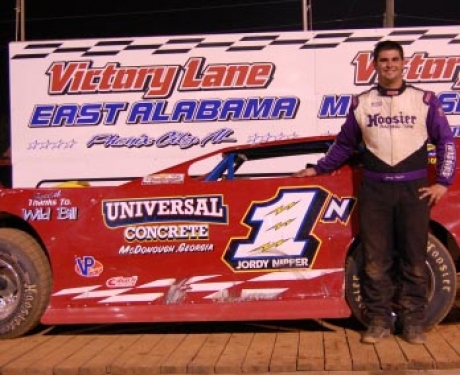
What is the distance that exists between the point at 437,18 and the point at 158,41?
1176 centimetres

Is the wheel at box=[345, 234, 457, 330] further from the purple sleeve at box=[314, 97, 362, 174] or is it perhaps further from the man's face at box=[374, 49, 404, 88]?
the man's face at box=[374, 49, 404, 88]

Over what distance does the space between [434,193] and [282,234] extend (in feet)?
3.37

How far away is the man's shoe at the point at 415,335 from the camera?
4648 millimetres

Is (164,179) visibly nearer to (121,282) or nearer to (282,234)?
(121,282)

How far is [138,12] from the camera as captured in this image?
1773cm

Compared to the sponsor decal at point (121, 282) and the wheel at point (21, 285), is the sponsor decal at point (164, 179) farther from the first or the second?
the wheel at point (21, 285)

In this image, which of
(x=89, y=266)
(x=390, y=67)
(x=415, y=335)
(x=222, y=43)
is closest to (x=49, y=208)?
(x=89, y=266)

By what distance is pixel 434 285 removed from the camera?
486cm

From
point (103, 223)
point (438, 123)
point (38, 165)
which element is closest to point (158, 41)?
point (38, 165)

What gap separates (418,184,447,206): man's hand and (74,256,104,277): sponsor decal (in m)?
2.22

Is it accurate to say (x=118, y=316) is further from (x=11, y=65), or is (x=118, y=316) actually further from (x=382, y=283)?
(x=11, y=65)

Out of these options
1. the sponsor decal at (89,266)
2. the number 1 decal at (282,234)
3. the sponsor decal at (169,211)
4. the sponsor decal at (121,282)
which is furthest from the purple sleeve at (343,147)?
the sponsor decal at (89,266)

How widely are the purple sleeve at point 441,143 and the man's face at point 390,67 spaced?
0.75 ft

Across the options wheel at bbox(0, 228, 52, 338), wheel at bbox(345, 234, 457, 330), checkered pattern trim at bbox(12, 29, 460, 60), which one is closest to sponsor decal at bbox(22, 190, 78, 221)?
wheel at bbox(0, 228, 52, 338)
